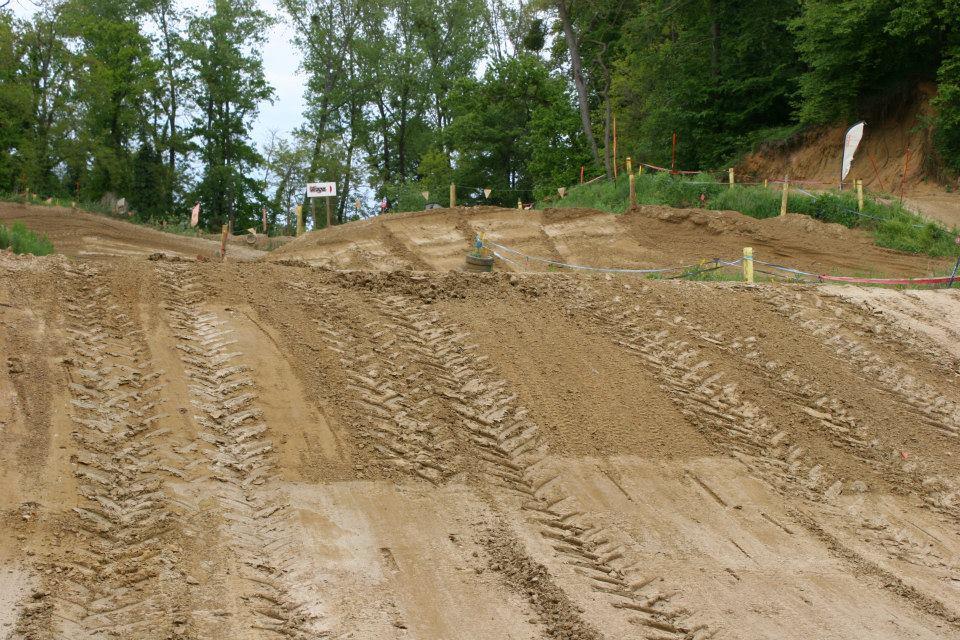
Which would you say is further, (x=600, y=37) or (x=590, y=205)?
(x=600, y=37)

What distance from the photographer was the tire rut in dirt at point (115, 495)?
580 centimetres

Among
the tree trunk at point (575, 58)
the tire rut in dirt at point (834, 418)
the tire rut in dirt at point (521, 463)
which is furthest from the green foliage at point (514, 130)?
the tire rut in dirt at point (521, 463)

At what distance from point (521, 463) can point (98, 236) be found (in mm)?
17791

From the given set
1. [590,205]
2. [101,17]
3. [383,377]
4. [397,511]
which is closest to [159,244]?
[590,205]

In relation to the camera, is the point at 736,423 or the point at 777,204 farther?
the point at 777,204

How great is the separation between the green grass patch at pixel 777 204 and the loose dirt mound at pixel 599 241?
2.10 ft

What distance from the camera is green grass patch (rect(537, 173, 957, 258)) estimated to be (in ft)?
64.2

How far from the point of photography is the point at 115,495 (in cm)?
701

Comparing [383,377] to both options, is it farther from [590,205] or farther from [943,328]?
[590,205]

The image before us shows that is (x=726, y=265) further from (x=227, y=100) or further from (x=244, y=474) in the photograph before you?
(x=227, y=100)

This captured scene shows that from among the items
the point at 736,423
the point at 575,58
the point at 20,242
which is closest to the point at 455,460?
the point at 736,423

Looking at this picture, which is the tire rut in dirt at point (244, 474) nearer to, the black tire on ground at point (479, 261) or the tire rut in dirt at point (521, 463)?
the tire rut in dirt at point (521, 463)

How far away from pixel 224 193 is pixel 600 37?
70.6 ft

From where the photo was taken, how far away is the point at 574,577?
6.81 meters
